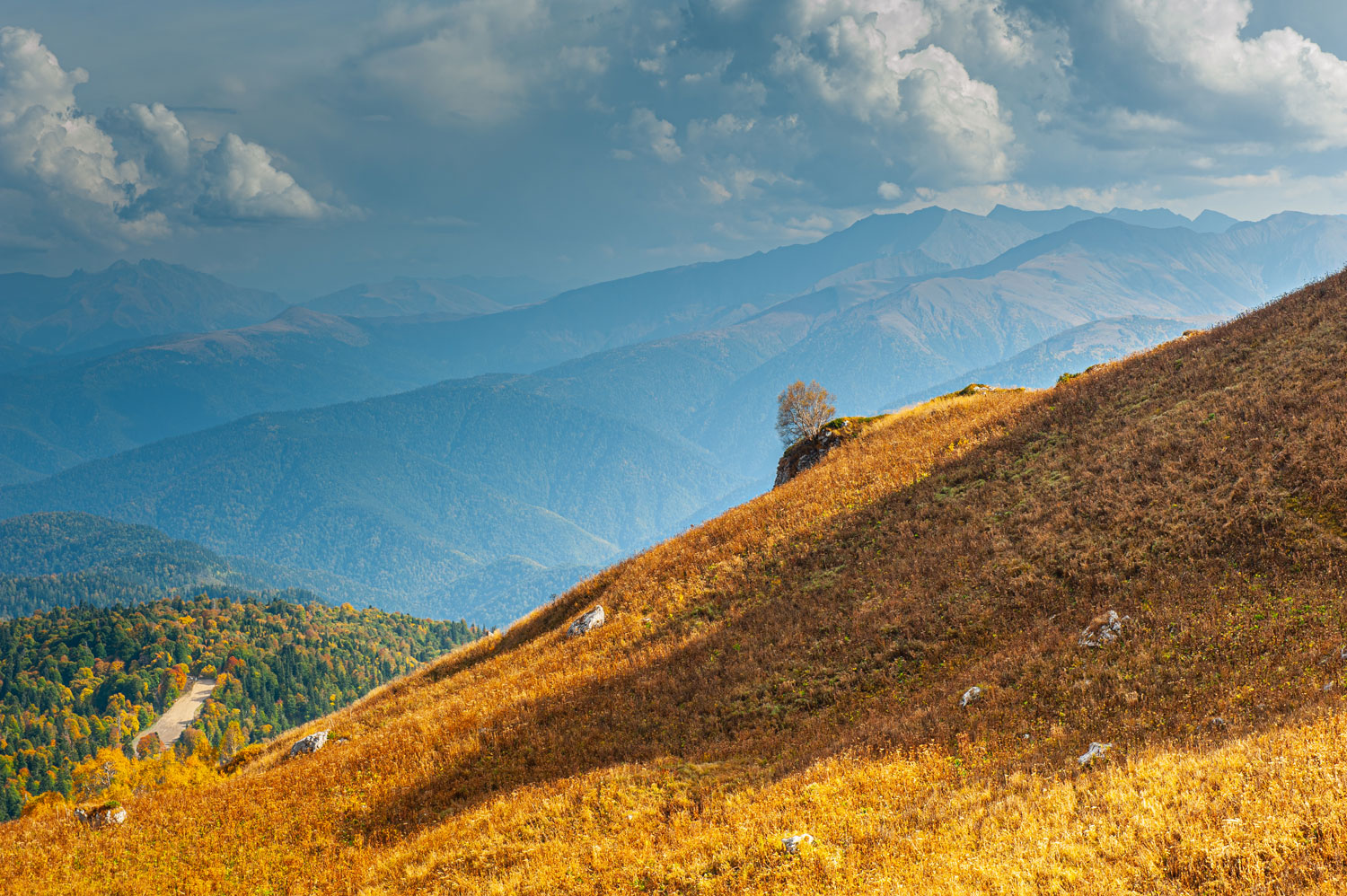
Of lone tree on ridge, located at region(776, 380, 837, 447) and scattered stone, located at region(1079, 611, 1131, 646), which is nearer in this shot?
scattered stone, located at region(1079, 611, 1131, 646)

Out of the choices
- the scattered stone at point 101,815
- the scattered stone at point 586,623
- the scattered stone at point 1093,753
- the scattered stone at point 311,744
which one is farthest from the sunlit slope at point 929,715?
the scattered stone at point 311,744

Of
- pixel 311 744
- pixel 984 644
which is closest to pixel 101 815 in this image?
pixel 311 744

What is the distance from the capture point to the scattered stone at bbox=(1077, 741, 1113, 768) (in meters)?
11.4

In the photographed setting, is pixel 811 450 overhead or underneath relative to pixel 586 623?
overhead

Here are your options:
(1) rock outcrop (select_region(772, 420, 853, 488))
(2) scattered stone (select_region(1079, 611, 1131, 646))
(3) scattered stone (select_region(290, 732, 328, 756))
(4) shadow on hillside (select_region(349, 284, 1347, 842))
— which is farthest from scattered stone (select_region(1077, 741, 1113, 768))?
(1) rock outcrop (select_region(772, 420, 853, 488))

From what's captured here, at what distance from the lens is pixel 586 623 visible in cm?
2766

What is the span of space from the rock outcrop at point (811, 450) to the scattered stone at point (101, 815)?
34784 millimetres

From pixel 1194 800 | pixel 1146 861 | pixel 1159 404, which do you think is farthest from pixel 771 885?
pixel 1159 404

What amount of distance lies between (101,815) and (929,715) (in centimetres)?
2116

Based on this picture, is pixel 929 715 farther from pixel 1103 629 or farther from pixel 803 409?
pixel 803 409

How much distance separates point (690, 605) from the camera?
2597 centimetres

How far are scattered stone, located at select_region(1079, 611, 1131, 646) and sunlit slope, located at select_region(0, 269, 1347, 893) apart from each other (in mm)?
308

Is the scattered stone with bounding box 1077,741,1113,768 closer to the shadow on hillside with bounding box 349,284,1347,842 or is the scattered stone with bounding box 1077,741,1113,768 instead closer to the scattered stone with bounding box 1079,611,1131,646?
the shadow on hillside with bounding box 349,284,1347,842

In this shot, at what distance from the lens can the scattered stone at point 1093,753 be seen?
11.4 meters
